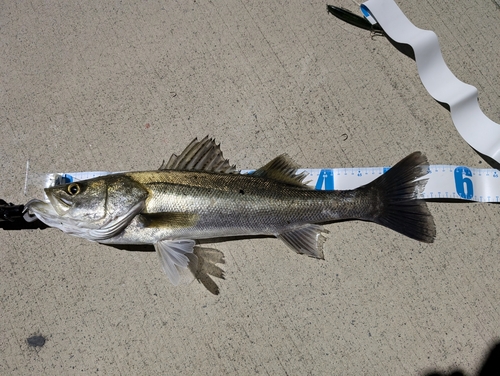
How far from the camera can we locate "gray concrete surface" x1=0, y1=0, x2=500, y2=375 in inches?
110

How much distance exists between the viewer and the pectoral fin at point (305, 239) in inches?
106

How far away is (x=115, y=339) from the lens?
2.79 meters

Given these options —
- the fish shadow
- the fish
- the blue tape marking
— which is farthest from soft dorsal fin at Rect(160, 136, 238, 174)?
the fish shadow

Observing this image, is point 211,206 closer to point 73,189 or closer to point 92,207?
point 92,207

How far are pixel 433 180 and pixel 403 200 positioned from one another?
0.41 meters

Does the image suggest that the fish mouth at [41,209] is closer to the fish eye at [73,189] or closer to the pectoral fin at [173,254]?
the fish eye at [73,189]

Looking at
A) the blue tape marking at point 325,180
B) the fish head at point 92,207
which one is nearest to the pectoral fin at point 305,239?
the blue tape marking at point 325,180

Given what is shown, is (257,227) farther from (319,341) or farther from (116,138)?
(116,138)

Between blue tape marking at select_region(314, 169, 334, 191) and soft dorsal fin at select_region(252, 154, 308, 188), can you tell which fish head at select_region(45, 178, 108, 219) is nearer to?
soft dorsal fin at select_region(252, 154, 308, 188)

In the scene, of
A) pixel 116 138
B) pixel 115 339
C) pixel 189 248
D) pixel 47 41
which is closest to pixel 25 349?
pixel 115 339

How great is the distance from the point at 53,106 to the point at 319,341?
267 centimetres

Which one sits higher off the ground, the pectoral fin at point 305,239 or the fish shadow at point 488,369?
the pectoral fin at point 305,239

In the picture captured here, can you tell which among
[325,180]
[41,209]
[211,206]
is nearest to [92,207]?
[41,209]

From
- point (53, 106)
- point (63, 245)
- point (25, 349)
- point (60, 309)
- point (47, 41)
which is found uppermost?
point (47, 41)
